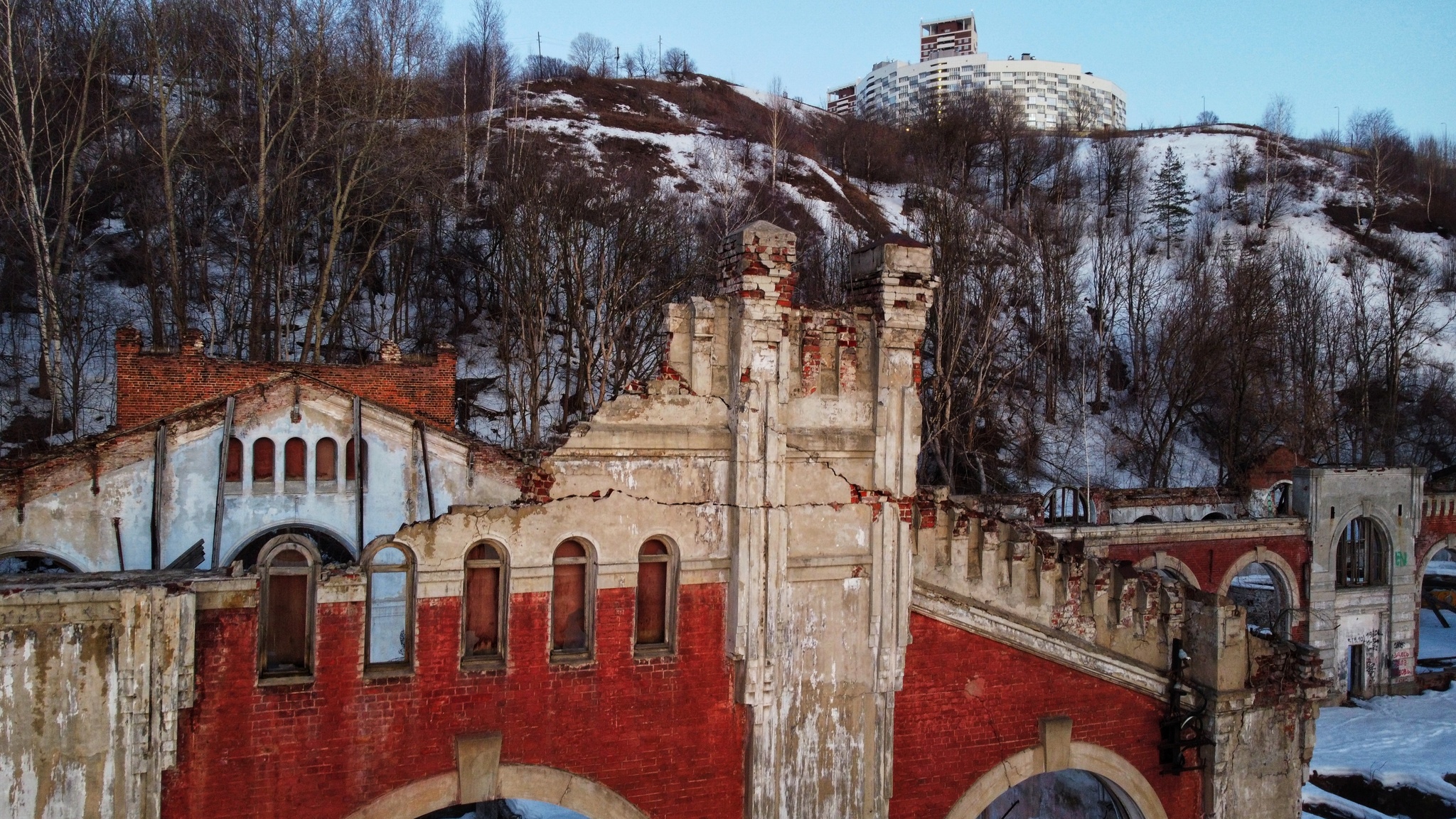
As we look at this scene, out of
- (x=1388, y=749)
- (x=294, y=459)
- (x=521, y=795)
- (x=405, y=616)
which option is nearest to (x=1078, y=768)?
(x=521, y=795)

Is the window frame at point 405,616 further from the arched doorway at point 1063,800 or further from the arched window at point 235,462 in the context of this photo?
the arched window at point 235,462

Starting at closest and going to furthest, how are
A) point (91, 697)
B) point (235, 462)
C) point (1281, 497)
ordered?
point (91, 697), point (235, 462), point (1281, 497)

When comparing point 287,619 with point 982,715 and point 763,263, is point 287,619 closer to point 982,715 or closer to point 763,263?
point 763,263

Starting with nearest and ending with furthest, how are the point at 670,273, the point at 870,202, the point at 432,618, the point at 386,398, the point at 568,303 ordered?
the point at 432,618 < the point at 386,398 < the point at 568,303 < the point at 670,273 < the point at 870,202

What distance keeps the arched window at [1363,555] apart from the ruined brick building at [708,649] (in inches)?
764

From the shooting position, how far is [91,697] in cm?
728

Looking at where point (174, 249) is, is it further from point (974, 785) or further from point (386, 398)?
point (974, 785)

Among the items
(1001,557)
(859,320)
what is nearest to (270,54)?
(859,320)

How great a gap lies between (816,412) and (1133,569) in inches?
184

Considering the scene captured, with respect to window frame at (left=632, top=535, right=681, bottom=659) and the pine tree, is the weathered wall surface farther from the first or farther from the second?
the pine tree

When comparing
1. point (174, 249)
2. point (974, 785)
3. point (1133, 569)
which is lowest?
point (974, 785)

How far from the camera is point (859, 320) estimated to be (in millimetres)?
9812

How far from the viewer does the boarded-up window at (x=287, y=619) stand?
809cm

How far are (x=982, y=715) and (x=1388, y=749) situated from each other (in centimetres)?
1746
